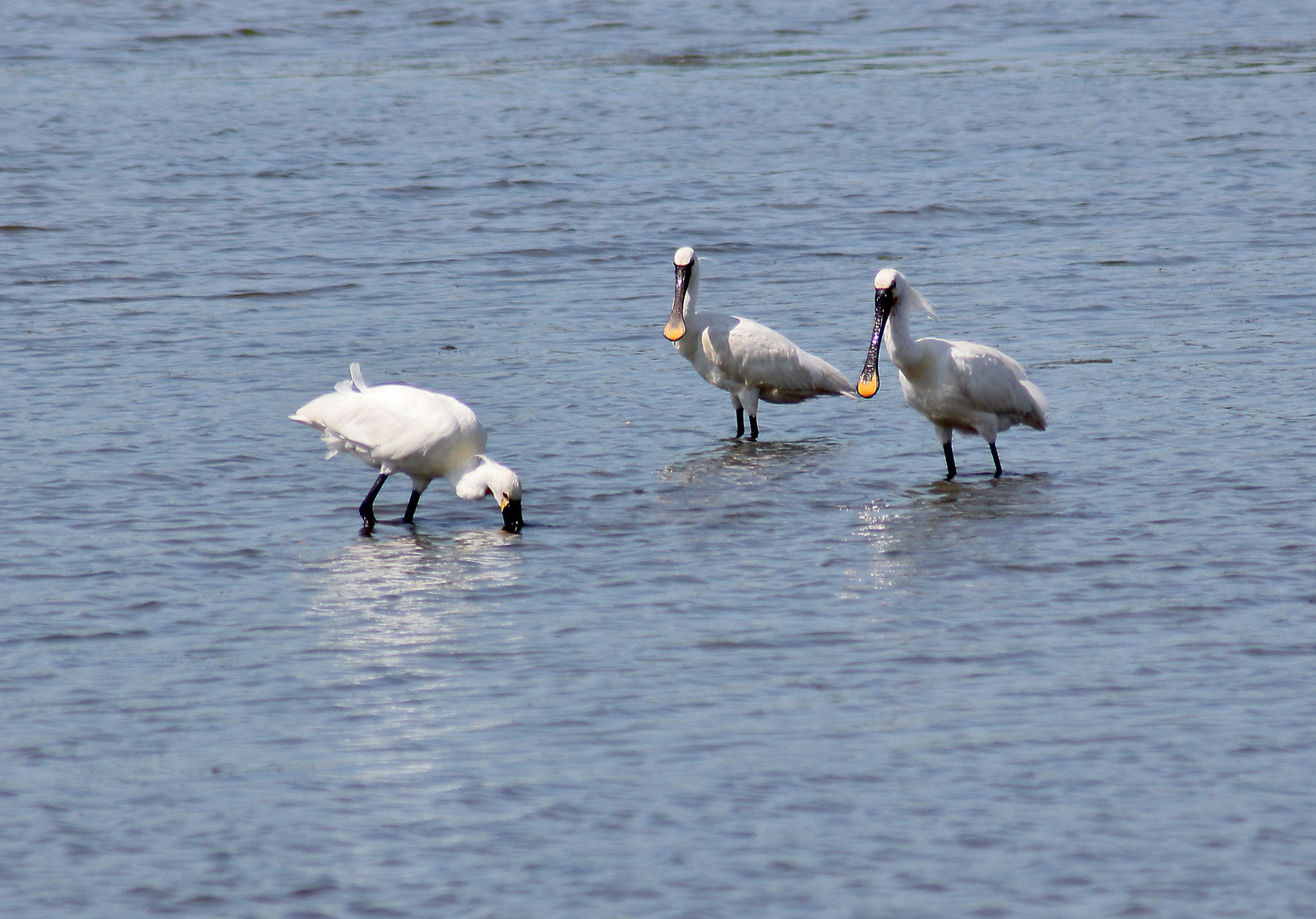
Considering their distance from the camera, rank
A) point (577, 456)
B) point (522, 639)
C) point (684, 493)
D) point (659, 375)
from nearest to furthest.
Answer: point (522, 639) < point (684, 493) < point (577, 456) < point (659, 375)

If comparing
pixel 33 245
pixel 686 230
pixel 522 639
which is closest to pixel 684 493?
pixel 522 639

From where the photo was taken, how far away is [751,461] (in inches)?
448

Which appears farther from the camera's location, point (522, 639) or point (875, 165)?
point (875, 165)

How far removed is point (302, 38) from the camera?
107ft

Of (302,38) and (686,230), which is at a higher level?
(302,38)

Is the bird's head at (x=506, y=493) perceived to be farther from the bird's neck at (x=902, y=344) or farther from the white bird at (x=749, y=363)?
the white bird at (x=749, y=363)

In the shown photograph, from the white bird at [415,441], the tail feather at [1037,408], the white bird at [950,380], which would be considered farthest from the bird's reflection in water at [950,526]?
the white bird at [415,441]

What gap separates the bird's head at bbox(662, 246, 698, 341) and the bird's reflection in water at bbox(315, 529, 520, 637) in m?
3.21

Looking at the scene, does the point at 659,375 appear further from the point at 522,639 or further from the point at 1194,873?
the point at 1194,873

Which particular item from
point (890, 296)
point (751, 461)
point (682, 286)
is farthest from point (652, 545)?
point (682, 286)

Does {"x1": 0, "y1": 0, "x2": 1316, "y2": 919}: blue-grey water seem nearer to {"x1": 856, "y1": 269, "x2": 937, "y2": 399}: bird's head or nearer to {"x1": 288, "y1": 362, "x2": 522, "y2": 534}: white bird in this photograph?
{"x1": 288, "y1": 362, "x2": 522, "y2": 534}: white bird

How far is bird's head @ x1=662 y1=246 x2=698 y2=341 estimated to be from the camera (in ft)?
41.2

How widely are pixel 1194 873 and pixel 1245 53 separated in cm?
2607

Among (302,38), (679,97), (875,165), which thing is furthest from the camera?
(302,38)
